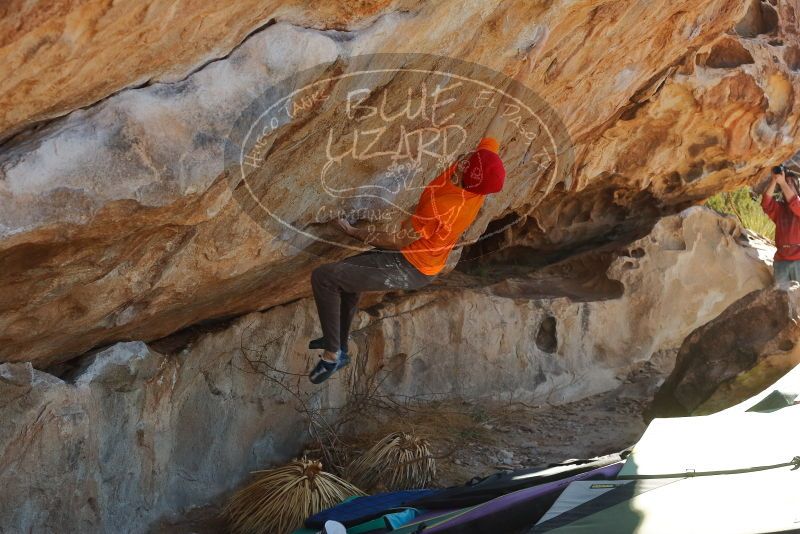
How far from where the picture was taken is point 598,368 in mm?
8047

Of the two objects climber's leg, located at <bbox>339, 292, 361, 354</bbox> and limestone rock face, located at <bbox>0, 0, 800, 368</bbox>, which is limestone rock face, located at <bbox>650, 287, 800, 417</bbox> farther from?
climber's leg, located at <bbox>339, 292, 361, 354</bbox>

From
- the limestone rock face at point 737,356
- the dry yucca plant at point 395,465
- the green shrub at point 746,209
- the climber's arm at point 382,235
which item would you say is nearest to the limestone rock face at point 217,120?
the climber's arm at point 382,235

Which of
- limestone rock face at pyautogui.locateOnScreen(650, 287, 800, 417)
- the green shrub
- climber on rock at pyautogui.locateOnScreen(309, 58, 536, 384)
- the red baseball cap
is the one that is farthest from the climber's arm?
the green shrub

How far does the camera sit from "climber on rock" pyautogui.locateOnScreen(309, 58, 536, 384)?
4.78 metres

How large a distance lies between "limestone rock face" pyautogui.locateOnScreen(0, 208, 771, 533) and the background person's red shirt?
1.65 ft

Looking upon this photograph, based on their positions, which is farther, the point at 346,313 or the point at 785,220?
the point at 785,220

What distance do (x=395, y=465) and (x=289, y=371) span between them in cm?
97

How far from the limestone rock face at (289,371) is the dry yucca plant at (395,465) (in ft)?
2.00

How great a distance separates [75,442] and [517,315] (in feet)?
12.4

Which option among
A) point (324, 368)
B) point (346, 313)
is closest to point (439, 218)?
point (346, 313)

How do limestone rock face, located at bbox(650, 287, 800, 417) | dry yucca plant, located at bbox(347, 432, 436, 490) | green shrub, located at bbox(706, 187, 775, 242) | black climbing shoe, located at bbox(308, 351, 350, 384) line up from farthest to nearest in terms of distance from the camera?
green shrub, located at bbox(706, 187, 775, 242), limestone rock face, located at bbox(650, 287, 800, 417), dry yucca plant, located at bbox(347, 432, 436, 490), black climbing shoe, located at bbox(308, 351, 350, 384)

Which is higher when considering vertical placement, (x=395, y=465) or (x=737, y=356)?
(x=395, y=465)

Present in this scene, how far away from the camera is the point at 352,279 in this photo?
4801 millimetres

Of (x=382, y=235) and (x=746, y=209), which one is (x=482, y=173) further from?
(x=746, y=209)
